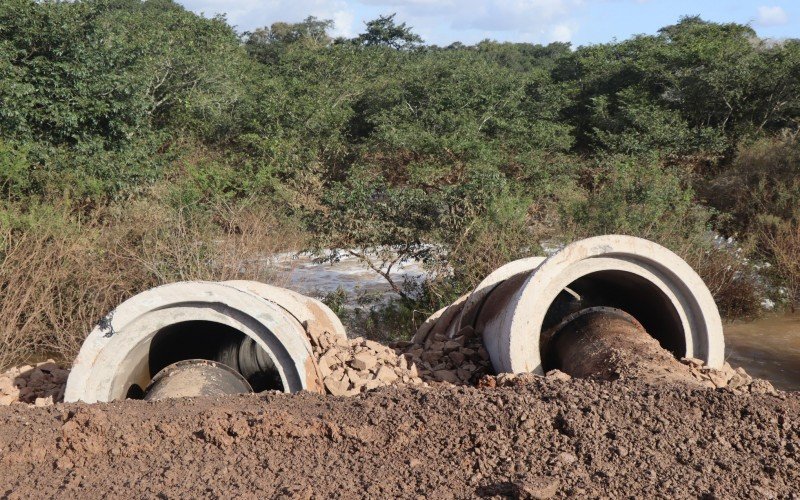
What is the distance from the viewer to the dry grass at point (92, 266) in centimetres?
870

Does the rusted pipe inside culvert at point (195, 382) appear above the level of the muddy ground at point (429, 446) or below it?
below

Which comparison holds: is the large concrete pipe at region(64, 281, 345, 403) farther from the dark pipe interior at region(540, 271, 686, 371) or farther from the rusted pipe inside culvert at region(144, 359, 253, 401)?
the dark pipe interior at region(540, 271, 686, 371)

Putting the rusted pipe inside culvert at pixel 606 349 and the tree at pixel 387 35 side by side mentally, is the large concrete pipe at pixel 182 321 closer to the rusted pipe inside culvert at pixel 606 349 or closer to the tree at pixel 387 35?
the rusted pipe inside culvert at pixel 606 349

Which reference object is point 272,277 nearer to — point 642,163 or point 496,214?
point 496,214

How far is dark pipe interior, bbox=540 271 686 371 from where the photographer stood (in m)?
6.70

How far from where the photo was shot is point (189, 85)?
17.5 metres

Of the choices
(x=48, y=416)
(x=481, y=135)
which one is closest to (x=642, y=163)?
(x=481, y=135)

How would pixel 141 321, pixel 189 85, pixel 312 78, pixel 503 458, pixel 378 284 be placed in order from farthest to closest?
pixel 312 78
pixel 189 85
pixel 378 284
pixel 141 321
pixel 503 458

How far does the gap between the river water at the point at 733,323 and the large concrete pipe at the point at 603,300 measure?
3721 millimetres

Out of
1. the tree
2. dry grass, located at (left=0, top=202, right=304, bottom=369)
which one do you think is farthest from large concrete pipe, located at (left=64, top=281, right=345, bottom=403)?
the tree

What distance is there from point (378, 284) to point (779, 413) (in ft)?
27.0

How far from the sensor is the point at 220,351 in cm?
741

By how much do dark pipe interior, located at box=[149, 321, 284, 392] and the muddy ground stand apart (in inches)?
87.7

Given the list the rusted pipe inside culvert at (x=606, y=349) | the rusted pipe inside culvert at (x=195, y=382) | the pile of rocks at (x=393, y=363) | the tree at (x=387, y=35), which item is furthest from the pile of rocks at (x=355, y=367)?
the tree at (x=387, y=35)
